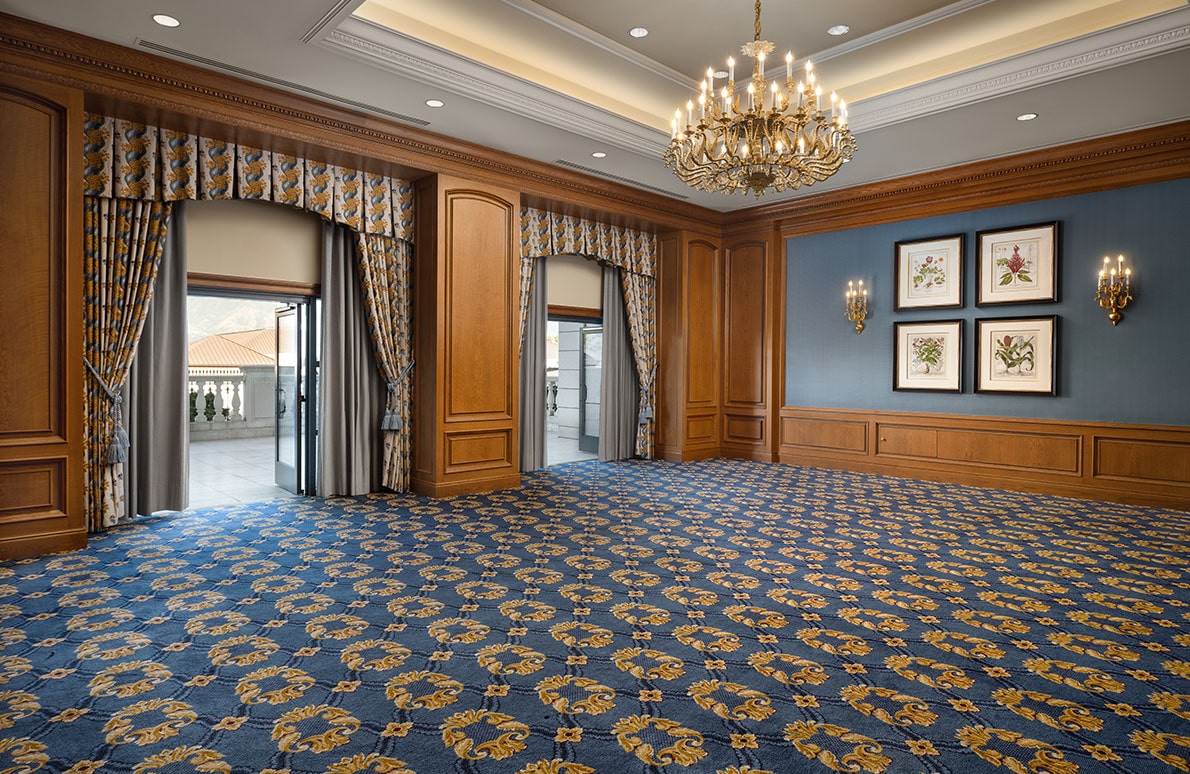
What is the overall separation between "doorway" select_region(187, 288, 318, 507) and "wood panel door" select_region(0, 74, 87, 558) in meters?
1.26

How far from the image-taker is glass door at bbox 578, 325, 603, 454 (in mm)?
10023

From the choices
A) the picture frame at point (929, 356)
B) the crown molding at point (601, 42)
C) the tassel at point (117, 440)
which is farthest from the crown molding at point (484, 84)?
the picture frame at point (929, 356)

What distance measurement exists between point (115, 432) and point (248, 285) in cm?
163

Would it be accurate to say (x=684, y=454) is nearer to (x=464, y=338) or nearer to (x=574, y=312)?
(x=574, y=312)

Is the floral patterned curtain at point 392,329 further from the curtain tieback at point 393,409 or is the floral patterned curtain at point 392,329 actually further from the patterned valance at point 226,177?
the patterned valance at point 226,177

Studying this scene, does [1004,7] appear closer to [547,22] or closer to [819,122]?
[819,122]

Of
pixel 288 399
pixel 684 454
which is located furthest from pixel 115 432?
pixel 684 454

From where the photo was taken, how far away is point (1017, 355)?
23.0 ft

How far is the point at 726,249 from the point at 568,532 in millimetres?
5703

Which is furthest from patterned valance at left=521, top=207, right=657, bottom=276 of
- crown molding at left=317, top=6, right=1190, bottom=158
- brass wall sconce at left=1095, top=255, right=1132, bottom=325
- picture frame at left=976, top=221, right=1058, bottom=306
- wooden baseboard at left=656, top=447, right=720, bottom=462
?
brass wall sconce at left=1095, top=255, right=1132, bottom=325

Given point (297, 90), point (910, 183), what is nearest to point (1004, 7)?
point (910, 183)

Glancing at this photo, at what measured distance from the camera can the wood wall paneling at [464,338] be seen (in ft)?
21.1

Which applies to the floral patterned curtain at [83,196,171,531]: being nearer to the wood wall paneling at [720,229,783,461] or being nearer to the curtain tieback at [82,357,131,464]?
the curtain tieback at [82,357,131,464]

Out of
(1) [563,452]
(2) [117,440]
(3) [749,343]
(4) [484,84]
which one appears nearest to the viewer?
(2) [117,440]
